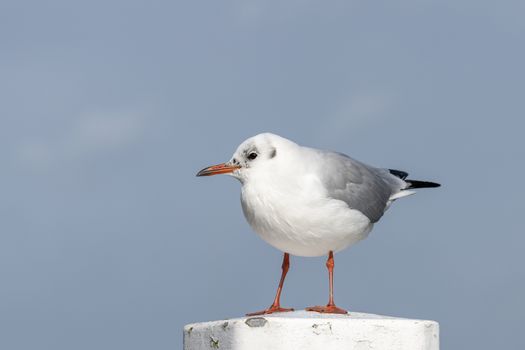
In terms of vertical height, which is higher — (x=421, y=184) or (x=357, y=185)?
(x=421, y=184)

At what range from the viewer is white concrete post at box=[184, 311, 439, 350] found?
8.30m

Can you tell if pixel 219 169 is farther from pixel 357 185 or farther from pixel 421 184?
pixel 421 184

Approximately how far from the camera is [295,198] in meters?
9.50

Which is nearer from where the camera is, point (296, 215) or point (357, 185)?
point (296, 215)

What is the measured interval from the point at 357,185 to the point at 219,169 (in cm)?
172

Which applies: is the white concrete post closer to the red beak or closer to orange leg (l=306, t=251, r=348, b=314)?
orange leg (l=306, t=251, r=348, b=314)

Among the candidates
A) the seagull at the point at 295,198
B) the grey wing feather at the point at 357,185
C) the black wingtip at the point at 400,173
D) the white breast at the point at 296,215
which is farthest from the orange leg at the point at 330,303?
the black wingtip at the point at 400,173

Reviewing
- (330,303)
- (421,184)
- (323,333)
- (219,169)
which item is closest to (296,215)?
(219,169)

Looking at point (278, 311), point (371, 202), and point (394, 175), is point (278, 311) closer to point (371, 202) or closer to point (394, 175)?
point (371, 202)

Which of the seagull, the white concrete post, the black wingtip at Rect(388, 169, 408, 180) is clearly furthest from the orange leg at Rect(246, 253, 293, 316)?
the black wingtip at Rect(388, 169, 408, 180)

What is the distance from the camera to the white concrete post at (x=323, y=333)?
8297 mm

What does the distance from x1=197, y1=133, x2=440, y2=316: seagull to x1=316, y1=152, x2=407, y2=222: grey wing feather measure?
0.06 ft

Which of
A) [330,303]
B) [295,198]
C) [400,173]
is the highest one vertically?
[400,173]

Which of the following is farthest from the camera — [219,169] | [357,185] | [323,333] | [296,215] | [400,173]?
[400,173]
